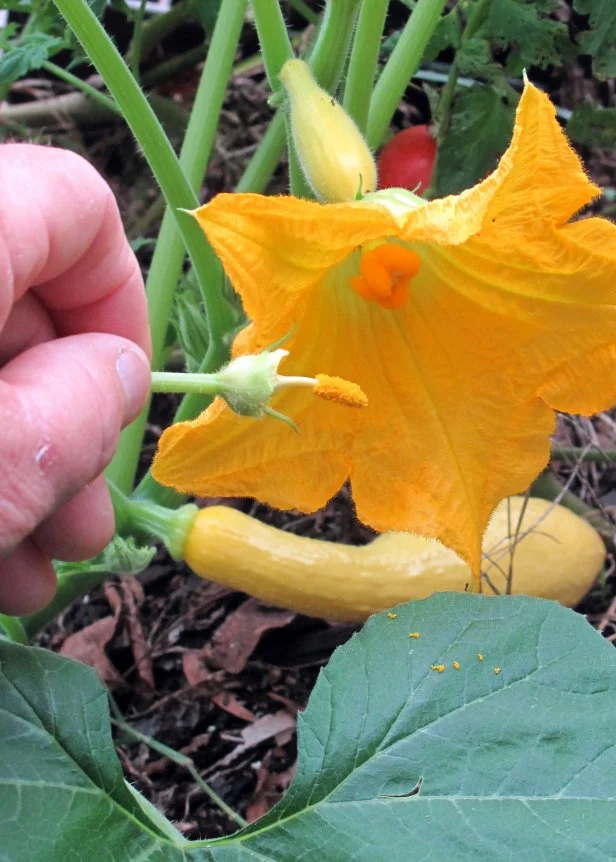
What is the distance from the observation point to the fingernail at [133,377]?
2.98ft

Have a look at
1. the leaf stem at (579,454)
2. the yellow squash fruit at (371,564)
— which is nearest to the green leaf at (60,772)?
the yellow squash fruit at (371,564)

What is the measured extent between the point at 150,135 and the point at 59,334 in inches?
15.5

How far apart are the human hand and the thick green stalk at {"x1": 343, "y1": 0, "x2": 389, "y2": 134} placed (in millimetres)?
552

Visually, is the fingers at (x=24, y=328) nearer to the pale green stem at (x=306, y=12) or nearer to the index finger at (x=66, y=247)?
the index finger at (x=66, y=247)

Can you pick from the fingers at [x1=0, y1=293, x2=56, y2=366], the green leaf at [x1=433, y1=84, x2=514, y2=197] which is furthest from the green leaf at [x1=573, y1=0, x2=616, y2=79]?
the fingers at [x1=0, y1=293, x2=56, y2=366]

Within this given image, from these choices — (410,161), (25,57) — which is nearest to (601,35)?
(410,161)

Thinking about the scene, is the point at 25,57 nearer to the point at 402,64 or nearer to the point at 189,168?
the point at 189,168

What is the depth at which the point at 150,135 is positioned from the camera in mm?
1367

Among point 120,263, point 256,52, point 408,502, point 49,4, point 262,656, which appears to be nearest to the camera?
point 120,263

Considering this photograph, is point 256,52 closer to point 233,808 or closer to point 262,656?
point 262,656

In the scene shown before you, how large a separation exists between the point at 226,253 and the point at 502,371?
0.50 meters

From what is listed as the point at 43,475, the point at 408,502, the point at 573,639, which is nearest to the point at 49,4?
the point at 408,502

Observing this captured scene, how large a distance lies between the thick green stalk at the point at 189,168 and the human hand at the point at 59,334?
572 mm

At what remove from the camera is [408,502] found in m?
1.39
